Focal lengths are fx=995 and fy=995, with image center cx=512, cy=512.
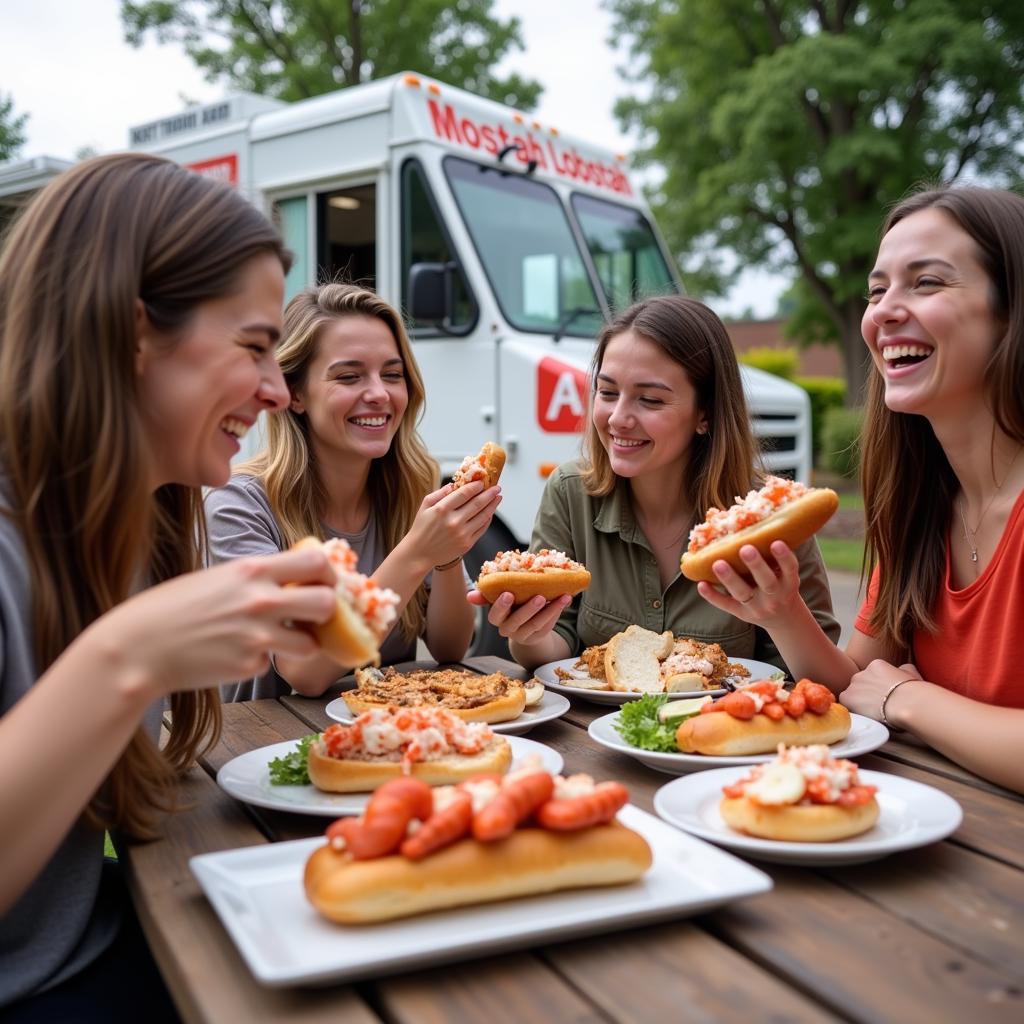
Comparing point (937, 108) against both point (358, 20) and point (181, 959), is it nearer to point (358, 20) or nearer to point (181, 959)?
point (358, 20)

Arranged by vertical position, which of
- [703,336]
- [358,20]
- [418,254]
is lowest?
[703,336]

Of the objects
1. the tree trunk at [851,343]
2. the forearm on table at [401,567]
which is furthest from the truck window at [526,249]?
the tree trunk at [851,343]

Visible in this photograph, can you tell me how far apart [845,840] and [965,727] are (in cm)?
63

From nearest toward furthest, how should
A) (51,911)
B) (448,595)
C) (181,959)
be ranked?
(181,959) → (51,911) → (448,595)

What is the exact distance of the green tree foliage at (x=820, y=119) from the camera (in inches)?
711

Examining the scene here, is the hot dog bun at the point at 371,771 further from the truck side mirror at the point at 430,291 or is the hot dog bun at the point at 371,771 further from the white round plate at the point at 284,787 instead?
the truck side mirror at the point at 430,291

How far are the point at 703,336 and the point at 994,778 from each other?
2.06m

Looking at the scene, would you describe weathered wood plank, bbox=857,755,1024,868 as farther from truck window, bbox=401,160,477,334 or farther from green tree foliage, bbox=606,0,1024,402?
green tree foliage, bbox=606,0,1024,402

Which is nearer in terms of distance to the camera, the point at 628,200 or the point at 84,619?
the point at 84,619

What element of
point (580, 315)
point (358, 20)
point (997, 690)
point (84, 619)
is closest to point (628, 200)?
point (580, 315)

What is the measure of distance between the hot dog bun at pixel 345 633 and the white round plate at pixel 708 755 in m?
0.74

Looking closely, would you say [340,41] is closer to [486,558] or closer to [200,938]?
[486,558]

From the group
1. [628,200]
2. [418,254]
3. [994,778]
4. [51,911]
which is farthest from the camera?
[628,200]

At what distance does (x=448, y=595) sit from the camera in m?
3.34
